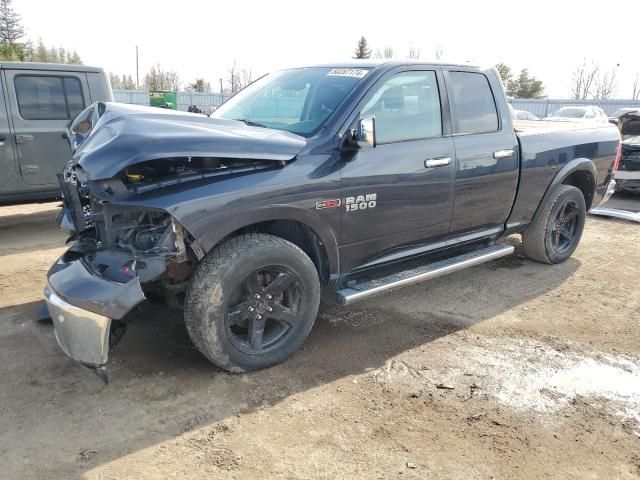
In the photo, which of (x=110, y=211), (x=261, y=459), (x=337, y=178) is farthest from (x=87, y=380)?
(x=337, y=178)

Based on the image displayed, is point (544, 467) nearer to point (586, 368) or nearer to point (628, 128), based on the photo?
point (586, 368)

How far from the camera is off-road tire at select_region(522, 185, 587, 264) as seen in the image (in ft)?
17.6

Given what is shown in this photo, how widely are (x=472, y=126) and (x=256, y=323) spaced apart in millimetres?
2498

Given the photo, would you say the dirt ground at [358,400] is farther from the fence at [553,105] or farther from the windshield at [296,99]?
the fence at [553,105]

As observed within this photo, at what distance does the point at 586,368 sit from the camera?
3.58m

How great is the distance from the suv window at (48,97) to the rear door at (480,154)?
503cm

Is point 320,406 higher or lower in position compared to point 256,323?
lower

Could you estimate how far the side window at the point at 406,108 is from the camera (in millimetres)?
3766

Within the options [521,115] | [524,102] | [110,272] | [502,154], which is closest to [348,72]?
[502,154]

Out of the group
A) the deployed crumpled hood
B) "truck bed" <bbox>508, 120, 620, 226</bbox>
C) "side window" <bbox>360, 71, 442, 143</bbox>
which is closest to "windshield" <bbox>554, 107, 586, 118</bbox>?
"truck bed" <bbox>508, 120, 620, 226</bbox>

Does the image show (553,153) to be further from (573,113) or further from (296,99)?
(573,113)

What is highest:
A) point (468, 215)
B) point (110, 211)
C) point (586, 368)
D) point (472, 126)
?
point (472, 126)

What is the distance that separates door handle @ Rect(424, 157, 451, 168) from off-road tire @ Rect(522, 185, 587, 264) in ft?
5.77

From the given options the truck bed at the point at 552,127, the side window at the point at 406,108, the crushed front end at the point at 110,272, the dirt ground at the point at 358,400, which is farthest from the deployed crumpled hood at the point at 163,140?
the truck bed at the point at 552,127
